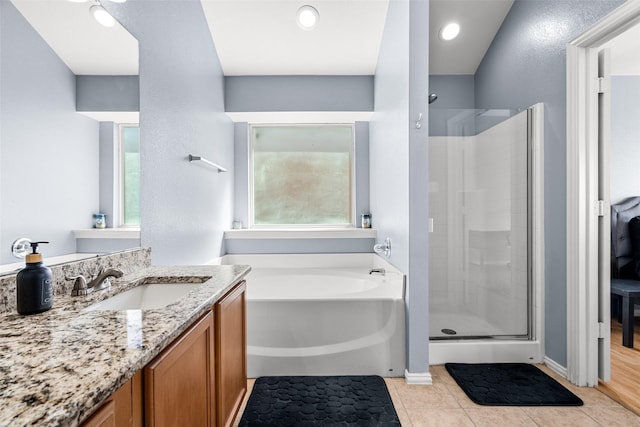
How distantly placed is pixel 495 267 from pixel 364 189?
4.67 ft

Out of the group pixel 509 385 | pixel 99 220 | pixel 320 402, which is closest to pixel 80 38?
pixel 99 220

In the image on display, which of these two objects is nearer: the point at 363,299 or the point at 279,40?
the point at 363,299

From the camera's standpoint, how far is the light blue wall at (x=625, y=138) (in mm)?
3170

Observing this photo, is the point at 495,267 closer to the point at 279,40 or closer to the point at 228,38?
the point at 279,40

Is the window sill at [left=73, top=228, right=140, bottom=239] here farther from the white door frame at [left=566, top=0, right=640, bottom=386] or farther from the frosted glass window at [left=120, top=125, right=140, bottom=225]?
the white door frame at [left=566, top=0, right=640, bottom=386]

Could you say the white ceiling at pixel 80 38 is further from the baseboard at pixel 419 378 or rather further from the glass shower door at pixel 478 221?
the baseboard at pixel 419 378

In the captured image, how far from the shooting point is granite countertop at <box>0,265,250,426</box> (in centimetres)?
47

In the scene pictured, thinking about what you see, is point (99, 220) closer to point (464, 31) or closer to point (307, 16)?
point (307, 16)

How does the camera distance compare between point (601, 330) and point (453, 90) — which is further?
point (453, 90)

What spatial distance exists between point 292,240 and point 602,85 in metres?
2.57

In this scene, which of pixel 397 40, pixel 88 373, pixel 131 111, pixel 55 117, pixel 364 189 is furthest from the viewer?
pixel 364 189

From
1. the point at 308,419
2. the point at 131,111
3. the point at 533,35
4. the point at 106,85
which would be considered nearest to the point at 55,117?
the point at 106,85

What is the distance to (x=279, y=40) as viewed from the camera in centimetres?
284

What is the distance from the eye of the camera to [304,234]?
3229mm
